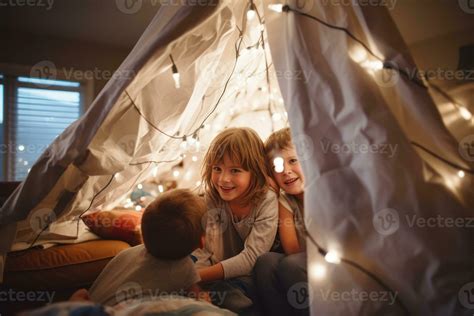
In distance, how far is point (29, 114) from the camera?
12.9 ft

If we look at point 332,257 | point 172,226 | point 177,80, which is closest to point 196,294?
point 172,226

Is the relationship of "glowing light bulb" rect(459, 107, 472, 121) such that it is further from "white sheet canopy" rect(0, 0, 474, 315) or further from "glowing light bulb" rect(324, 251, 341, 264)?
"glowing light bulb" rect(324, 251, 341, 264)

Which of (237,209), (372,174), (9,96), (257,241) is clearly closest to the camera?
(372,174)

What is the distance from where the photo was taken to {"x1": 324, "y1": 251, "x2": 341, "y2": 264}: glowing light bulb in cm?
88

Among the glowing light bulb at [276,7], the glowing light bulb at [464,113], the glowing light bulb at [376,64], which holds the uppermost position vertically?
the glowing light bulb at [276,7]

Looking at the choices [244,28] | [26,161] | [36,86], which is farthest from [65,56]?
[244,28]

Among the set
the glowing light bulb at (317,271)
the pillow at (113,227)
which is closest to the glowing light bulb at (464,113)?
Answer: the glowing light bulb at (317,271)

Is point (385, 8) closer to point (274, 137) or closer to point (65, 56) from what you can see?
point (274, 137)

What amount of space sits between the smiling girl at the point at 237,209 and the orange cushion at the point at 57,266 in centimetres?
46

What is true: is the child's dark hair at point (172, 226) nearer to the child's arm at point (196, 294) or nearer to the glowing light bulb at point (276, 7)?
the child's arm at point (196, 294)

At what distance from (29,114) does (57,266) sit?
330 cm

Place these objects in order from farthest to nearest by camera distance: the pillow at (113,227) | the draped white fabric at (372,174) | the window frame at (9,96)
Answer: the window frame at (9,96), the pillow at (113,227), the draped white fabric at (372,174)

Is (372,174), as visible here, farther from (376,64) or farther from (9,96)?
(9,96)

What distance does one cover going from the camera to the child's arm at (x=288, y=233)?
4.30 feet
